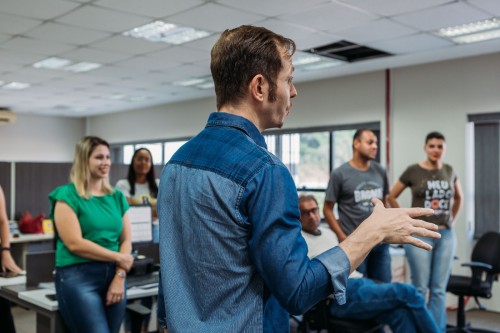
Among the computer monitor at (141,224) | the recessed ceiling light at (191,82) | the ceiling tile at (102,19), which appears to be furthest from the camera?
the recessed ceiling light at (191,82)

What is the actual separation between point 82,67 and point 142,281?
3.71 metres

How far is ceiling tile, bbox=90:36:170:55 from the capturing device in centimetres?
457

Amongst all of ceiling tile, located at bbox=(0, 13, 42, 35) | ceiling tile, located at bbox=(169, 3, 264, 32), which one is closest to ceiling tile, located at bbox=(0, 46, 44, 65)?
ceiling tile, located at bbox=(0, 13, 42, 35)

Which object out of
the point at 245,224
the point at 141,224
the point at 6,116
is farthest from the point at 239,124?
the point at 6,116

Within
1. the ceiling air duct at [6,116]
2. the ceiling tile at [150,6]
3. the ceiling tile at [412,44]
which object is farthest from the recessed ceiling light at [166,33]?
the ceiling air duct at [6,116]

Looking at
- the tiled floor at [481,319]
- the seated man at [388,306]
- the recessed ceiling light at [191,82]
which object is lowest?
the tiled floor at [481,319]

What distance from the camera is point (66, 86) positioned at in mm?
6863

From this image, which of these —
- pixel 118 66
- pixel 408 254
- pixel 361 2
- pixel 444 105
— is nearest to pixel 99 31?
pixel 118 66

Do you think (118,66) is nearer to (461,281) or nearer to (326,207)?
(326,207)

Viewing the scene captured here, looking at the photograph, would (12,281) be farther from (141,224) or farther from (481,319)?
(481,319)

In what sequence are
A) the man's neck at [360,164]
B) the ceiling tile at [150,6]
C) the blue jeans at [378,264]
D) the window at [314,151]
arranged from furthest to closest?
the window at [314,151], the ceiling tile at [150,6], the man's neck at [360,164], the blue jeans at [378,264]

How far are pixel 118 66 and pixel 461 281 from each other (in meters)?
3.95

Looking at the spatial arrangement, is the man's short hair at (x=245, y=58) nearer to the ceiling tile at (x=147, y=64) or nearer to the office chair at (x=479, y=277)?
the office chair at (x=479, y=277)

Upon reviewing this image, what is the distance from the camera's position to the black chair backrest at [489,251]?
3780mm
